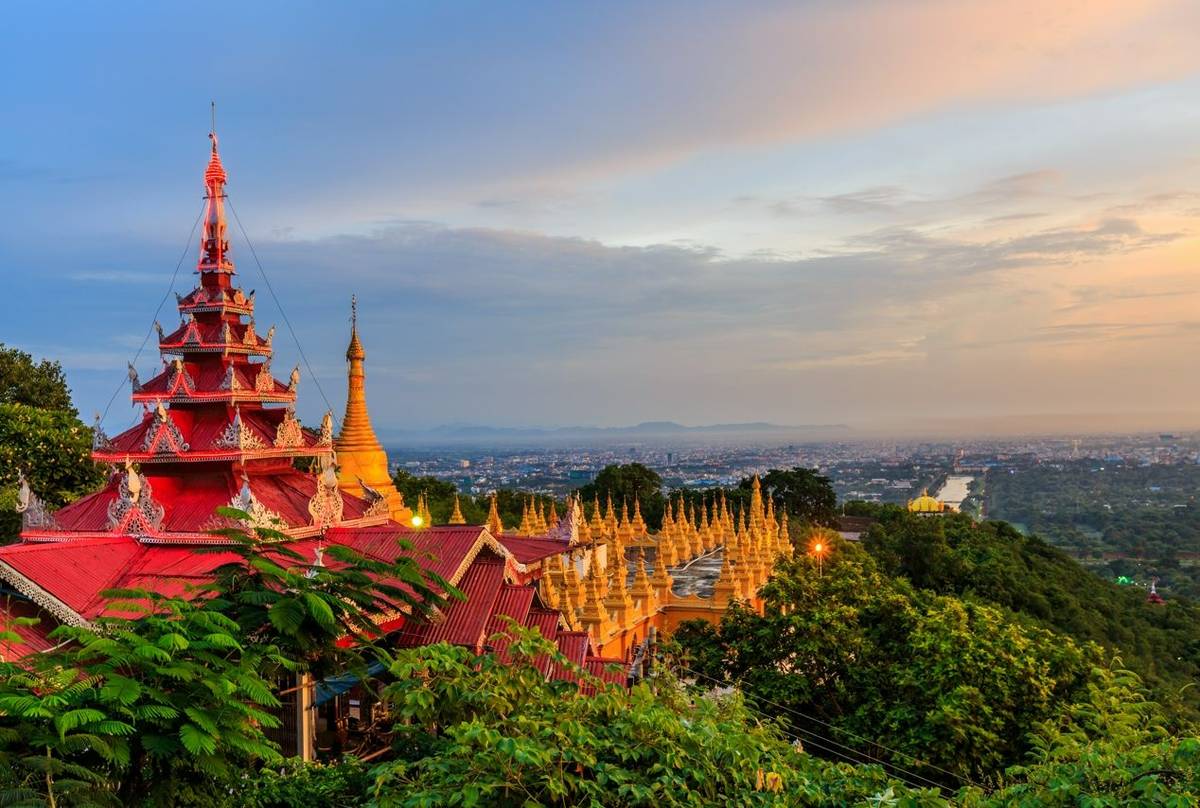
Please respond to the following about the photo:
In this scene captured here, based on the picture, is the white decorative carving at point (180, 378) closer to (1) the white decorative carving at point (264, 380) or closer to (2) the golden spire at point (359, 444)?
(1) the white decorative carving at point (264, 380)

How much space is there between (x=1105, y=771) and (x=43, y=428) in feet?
104

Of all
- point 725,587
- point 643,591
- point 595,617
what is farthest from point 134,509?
point 725,587

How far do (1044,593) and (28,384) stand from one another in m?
50.7

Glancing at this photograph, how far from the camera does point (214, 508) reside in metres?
15.2

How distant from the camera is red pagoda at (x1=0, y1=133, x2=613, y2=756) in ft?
42.7

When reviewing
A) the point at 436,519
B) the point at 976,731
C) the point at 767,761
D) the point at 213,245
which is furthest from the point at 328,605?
the point at 436,519

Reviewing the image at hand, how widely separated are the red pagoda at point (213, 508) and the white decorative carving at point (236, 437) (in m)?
0.03

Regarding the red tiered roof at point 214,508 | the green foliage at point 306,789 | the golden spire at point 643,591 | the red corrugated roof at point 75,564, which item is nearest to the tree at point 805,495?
the golden spire at point 643,591

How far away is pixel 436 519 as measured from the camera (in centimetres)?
5616

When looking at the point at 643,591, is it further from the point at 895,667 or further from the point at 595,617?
the point at 895,667

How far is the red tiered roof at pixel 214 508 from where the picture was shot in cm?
1315

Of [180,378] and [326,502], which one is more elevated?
[180,378]

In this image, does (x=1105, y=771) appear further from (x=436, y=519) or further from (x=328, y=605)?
(x=436, y=519)

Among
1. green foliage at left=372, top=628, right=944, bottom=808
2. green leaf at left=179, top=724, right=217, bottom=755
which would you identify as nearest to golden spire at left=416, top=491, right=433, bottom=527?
green foliage at left=372, top=628, right=944, bottom=808
